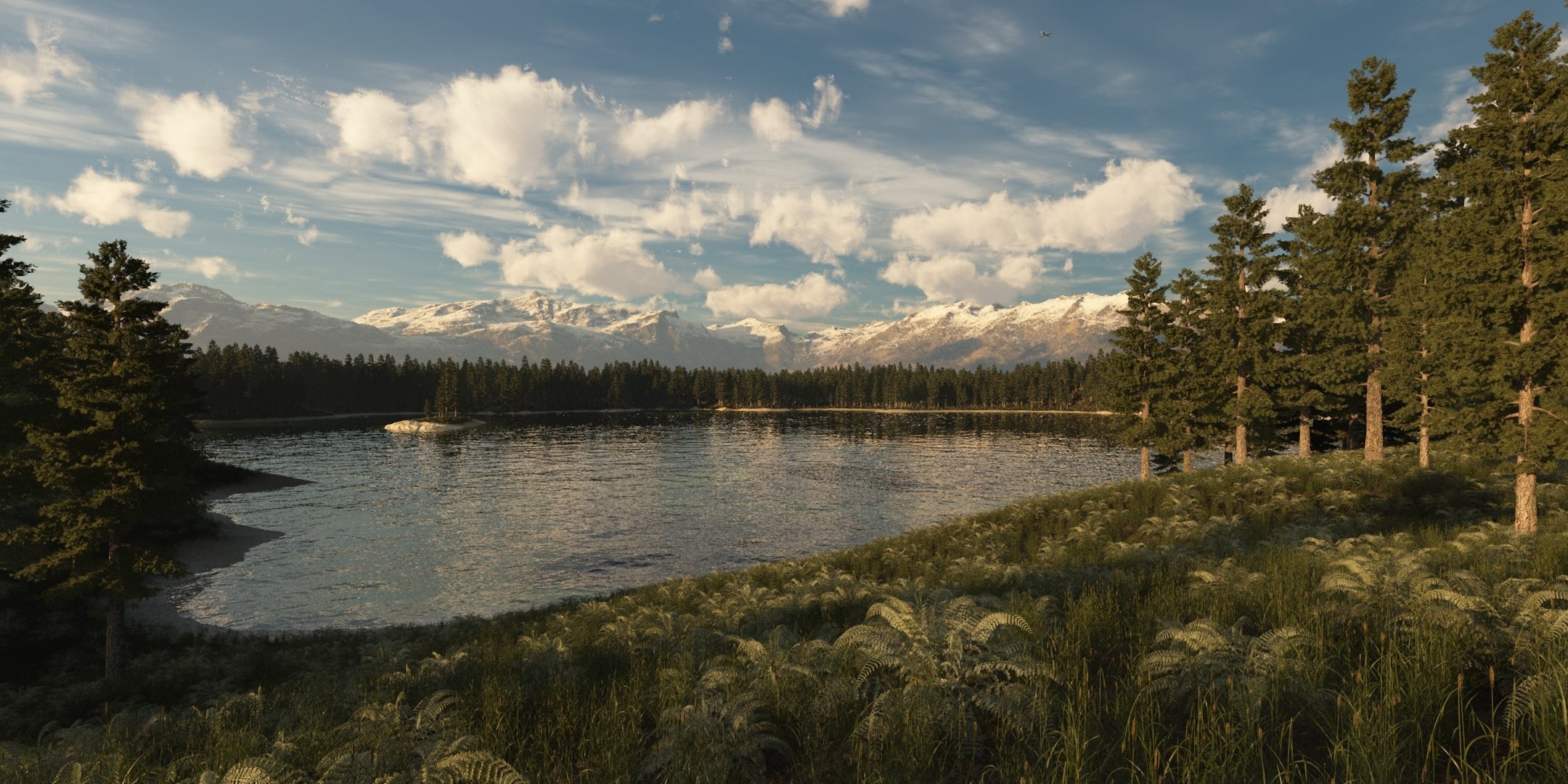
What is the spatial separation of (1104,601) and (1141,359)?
3998cm

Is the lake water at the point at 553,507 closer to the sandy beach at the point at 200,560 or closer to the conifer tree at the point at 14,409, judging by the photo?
the sandy beach at the point at 200,560

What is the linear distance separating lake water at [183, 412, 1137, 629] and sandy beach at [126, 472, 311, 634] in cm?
72

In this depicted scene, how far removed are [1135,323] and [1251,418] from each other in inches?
358

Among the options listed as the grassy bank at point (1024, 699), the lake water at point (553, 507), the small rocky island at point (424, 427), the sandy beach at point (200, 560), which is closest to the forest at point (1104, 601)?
the grassy bank at point (1024, 699)

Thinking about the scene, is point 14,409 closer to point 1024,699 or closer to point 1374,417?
point 1024,699

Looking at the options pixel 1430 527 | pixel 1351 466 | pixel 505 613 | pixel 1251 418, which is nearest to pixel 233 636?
pixel 505 613

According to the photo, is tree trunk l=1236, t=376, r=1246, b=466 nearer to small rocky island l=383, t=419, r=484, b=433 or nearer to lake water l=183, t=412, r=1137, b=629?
lake water l=183, t=412, r=1137, b=629

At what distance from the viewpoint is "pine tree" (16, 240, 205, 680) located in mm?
18516

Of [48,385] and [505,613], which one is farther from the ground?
[48,385]

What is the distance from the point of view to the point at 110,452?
61.8 feet

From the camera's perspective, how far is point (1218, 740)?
445 cm

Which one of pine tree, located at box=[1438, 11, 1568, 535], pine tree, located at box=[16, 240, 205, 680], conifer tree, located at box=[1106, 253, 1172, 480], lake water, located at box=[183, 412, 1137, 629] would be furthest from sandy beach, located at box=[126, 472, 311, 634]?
conifer tree, located at box=[1106, 253, 1172, 480]

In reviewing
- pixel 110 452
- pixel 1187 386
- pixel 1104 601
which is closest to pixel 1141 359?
pixel 1187 386

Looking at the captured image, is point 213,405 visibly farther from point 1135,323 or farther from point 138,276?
point 1135,323
